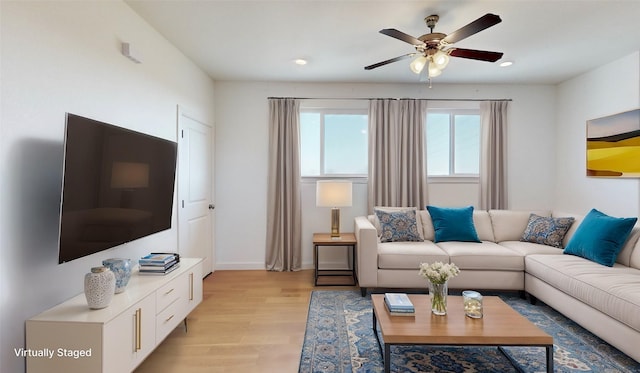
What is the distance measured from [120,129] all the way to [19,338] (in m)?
1.21

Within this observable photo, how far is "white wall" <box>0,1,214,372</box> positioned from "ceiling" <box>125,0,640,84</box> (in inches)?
19.0

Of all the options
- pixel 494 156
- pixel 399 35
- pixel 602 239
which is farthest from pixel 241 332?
pixel 494 156

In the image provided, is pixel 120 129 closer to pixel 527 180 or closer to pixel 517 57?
pixel 517 57

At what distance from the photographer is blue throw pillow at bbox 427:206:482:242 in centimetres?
367

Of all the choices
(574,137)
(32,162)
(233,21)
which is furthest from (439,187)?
(32,162)

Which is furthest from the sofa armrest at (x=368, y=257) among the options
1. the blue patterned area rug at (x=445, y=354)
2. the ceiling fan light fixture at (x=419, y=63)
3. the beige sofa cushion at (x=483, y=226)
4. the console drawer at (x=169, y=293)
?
the console drawer at (x=169, y=293)

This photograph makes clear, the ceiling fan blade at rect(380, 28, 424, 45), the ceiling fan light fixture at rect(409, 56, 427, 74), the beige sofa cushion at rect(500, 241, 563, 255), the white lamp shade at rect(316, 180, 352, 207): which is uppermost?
the ceiling fan blade at rect(380, 28, 424, 45)

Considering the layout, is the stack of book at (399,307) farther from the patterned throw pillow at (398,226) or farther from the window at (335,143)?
the window at (335,143)

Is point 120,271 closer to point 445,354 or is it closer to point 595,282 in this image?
point 445,354

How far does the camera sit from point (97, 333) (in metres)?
1.51

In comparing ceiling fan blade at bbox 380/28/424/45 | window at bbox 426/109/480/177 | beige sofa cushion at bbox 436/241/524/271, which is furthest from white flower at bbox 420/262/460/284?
window at bbox 426/109/480/177

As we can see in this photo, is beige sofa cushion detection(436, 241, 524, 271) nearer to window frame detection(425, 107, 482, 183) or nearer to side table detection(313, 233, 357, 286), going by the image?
side table detection(313, 233, 357, 286)

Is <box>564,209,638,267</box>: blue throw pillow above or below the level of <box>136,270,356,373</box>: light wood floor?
above

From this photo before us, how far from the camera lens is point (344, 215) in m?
4.43
